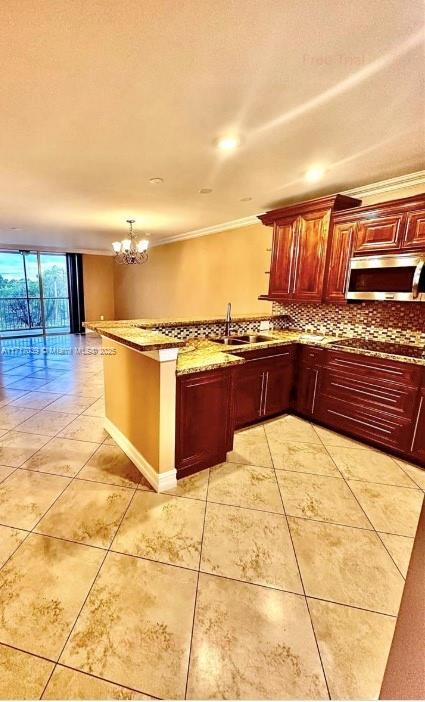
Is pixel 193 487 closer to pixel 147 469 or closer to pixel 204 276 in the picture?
pixel 147 469

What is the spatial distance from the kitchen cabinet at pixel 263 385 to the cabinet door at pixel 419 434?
1199 millimetres

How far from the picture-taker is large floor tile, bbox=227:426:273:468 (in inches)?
97.5

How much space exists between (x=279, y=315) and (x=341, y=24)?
2822 millimetres

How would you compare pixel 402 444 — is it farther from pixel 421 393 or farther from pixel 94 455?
pixel 94 455

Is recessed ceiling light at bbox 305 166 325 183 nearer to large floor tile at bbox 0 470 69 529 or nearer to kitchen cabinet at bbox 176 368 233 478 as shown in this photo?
kitchen cabinet at bbox 176 368 233 478

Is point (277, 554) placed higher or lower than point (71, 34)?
lower

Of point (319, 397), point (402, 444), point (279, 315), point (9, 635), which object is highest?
point (279, 315)

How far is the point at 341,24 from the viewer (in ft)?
3.84

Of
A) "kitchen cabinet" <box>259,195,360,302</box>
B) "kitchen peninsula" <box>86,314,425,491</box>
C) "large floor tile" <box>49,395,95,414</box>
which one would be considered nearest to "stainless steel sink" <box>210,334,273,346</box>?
"kitchen peninsula" <box>86,314,425,491</box>

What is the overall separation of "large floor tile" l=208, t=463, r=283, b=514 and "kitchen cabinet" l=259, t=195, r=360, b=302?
1878 mm

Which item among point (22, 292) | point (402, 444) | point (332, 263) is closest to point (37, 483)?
point (402, 444)

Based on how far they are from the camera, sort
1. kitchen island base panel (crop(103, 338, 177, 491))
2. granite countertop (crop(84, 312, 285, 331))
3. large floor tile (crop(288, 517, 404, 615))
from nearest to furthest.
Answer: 1. large floor tile (crop(288, 517, 404, 615))
2. kitchen island base panel (crop(103, 338, 177, 491))
3. granite countertop (crop(84, 312, 285, 331))

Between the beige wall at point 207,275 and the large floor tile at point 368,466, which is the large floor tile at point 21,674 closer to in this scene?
the large floor tile at point 368,466

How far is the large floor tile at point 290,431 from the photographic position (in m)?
2.84
